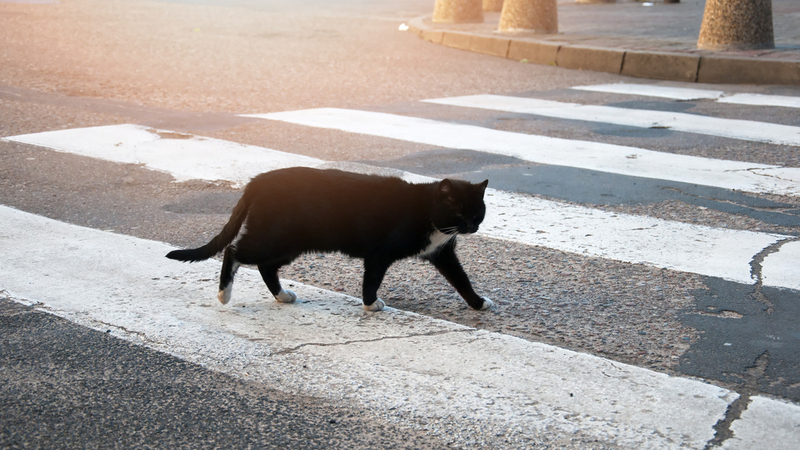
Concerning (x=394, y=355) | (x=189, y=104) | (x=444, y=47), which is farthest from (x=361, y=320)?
(x=444, y=47)

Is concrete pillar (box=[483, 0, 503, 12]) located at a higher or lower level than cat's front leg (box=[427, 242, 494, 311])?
higher

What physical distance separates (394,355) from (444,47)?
9779 mm

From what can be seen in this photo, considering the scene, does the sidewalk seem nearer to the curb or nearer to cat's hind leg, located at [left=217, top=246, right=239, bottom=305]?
the curb

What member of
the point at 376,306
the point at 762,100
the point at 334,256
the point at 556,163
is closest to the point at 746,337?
the point at 376,306

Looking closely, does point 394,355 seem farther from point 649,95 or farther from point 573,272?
point 649,95

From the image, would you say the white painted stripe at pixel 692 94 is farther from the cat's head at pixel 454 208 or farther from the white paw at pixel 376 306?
the white paw at pixel 376 306

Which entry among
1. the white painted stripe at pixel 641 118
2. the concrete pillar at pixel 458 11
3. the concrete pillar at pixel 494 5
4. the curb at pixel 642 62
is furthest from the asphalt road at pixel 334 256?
the concrete pillar at pixel 494 5

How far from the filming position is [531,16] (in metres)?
11.7

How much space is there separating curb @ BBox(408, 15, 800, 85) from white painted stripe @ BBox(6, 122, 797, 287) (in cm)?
535

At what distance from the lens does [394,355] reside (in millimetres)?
2744

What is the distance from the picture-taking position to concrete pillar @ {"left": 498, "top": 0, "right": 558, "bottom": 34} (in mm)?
11688

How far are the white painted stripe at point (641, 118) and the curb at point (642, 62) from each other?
2.22 meters

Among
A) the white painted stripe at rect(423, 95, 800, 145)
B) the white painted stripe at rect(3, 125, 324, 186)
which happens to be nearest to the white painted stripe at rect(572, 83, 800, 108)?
the white painted stripe at rect(423, 95, 800, 145)

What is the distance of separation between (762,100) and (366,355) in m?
6.47
